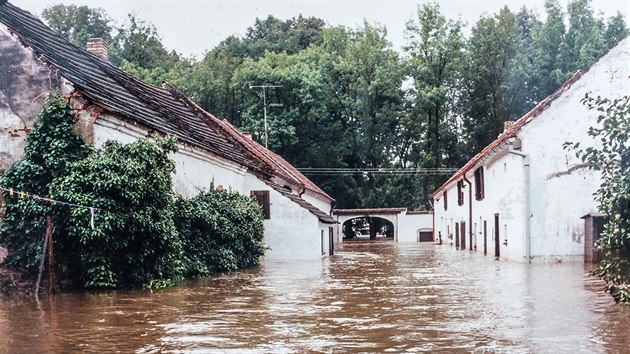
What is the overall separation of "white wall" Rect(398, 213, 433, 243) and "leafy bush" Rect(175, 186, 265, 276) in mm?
39037

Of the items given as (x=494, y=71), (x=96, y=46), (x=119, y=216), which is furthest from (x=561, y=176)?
(x=494, y=71)

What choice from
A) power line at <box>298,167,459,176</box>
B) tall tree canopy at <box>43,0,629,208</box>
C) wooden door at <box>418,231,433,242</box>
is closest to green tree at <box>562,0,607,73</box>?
tall tree canopy at <box>43,0,629,208</box>

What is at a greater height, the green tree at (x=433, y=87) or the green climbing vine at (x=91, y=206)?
the green tree at (x=433, y=87)

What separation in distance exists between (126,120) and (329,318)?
8712 mm

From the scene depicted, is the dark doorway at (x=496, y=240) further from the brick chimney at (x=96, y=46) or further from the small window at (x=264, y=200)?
the brick chimney at (x=96, y=46)

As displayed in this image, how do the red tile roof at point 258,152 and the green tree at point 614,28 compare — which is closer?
the red tile roof at point 258,152

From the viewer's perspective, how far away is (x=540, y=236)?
1065 inches

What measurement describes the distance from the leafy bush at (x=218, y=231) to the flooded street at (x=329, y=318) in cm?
221

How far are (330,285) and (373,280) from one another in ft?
7.52

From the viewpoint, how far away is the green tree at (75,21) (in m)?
45.8

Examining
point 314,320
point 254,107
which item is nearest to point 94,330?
point 314,320

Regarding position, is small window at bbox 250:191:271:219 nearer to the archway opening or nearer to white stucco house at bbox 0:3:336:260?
white stucco house at bbox 0:3:336:260

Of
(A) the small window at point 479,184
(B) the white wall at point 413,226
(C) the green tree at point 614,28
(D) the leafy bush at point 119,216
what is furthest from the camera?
(B) the white wall at point 413,226

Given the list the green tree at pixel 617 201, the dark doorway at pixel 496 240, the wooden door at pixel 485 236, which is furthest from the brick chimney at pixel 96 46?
the green tree at pixel 617 201
